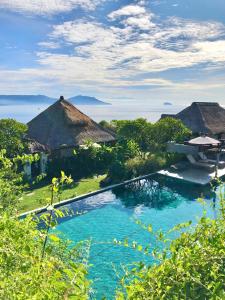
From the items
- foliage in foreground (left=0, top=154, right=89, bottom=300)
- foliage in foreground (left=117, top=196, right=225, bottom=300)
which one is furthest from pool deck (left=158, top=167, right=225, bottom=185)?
foliage in foreground (left=0, top=154, right=89, bottom=300)

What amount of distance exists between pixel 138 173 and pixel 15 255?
761 inches

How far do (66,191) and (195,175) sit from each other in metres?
10.3

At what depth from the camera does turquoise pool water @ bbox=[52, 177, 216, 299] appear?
1068 centimetres

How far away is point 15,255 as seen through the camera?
2.98 m

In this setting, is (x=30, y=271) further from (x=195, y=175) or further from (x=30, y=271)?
(x=195, y=175)

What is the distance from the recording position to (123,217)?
15.0m

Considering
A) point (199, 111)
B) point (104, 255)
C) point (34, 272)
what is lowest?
point (104, 255)

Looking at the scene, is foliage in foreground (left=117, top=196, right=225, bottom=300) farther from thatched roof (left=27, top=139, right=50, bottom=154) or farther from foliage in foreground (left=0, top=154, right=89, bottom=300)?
thatched roof (left=27, top=139, right=50, bottom=154)

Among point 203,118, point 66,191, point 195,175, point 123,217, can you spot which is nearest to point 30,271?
point 123,217

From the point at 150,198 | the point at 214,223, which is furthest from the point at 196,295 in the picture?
the point at 150,198

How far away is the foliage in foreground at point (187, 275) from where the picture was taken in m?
2.70

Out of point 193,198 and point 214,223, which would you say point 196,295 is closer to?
point 214,223

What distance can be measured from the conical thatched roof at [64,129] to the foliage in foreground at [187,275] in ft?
69.4

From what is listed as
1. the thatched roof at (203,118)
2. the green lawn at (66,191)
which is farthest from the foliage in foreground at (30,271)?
the thatched roof at (203,118)
